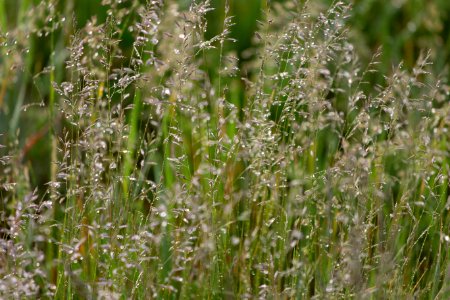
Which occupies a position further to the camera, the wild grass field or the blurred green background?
the blurred green background

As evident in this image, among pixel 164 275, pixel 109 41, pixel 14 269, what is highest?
pixel 109 41

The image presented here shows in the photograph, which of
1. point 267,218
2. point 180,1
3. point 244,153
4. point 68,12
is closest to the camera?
point 244,153

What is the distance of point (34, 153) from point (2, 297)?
171 centimetres

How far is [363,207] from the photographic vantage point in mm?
1812

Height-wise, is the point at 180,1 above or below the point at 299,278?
above

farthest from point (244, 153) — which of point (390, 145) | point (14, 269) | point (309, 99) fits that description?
point (14, 269)

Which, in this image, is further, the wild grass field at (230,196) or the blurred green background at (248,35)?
the blurred green background at (248,35)

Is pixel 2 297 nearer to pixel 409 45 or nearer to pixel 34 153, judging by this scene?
pixel 34 153

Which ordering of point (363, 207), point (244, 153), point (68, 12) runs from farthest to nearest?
point (68, 12)
point (244, 153)
point (363, 207)

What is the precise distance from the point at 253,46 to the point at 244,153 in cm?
248

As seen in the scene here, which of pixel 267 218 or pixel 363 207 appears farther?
pixel 267 218

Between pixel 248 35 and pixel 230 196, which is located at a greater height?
pixel 248 35

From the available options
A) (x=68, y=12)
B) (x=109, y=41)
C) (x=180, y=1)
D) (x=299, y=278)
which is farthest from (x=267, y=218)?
(x=180, y=1)

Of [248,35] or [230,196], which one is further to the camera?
[248,35]
